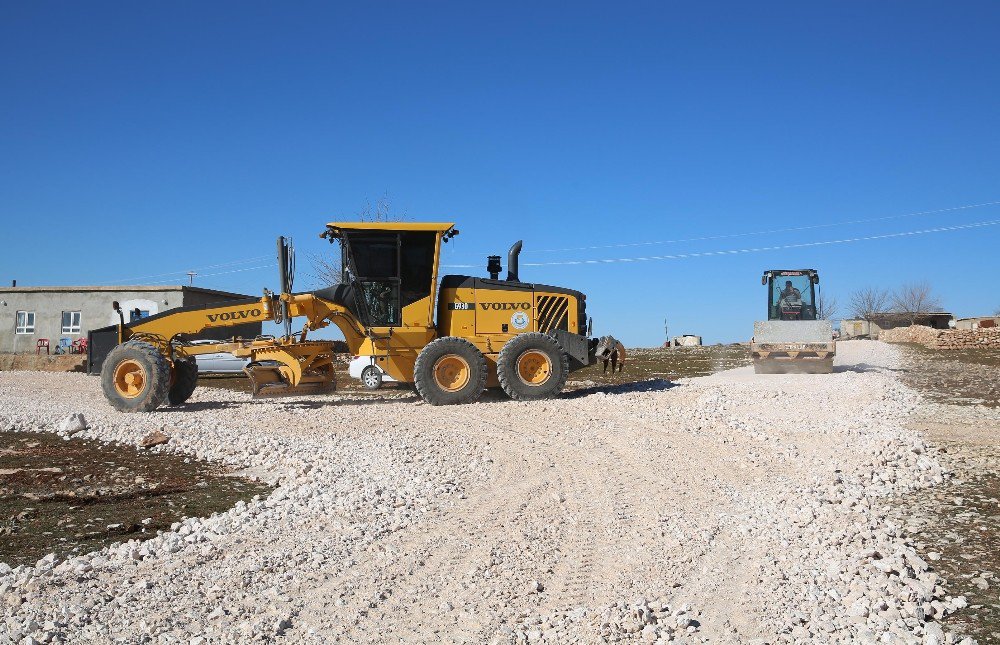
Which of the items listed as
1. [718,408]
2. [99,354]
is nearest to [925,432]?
[718,408]

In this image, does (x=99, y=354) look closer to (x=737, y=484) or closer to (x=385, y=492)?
(x=385, y=492)

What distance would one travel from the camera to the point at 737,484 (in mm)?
7730

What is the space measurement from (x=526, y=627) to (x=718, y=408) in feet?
31.0

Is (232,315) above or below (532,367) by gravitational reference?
above

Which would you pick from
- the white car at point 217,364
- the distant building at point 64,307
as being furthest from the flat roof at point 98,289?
the white car at point 217,364

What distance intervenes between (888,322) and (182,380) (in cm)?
7703

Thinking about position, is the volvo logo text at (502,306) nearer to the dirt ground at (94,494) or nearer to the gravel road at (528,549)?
the gravel road at (528,549)

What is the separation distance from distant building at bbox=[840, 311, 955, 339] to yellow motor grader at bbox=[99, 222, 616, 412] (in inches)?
2526

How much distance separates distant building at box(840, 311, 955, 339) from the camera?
72875 mm

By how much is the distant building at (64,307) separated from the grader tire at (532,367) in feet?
89.2

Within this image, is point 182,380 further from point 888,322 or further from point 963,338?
point 888,322

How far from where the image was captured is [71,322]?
3891 cm

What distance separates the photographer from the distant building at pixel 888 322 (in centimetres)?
7288

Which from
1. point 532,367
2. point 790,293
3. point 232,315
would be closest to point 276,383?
point 232,315
